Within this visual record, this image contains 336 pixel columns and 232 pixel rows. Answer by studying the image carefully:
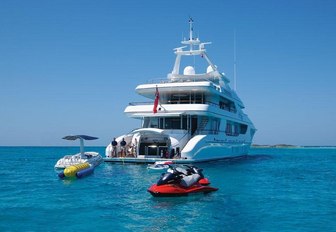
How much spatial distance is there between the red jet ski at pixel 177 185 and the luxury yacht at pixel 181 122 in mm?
10328

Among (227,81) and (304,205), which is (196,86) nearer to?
(227,81)

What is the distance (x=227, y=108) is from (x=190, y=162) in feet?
47.7

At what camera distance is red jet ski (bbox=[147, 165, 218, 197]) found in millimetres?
15297

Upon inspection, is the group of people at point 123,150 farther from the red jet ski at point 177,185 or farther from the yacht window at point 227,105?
the red jet ski at point 177,185

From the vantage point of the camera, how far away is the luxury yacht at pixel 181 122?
29.1m

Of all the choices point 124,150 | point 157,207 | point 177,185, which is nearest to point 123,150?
point 124,150

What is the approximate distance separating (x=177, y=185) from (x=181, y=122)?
606 inches

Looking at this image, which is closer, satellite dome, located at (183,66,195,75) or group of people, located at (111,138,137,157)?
group of people, located at (111,138,137,157)

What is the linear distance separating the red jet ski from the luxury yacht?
33.9 ft

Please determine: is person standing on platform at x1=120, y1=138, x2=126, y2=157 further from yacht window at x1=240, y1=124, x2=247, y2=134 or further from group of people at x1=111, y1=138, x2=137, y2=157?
yacht window at x1=240, y1=124, x2=247, y2=134

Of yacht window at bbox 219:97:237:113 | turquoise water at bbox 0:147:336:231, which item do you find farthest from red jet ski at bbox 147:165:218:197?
yacht window at bbox 219:97:237:113

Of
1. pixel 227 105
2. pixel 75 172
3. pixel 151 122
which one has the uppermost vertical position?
pixel 227 105

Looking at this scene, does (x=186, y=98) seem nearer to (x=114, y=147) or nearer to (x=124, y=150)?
(x=124, y=150)

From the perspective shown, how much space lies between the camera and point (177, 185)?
51.6 ft
